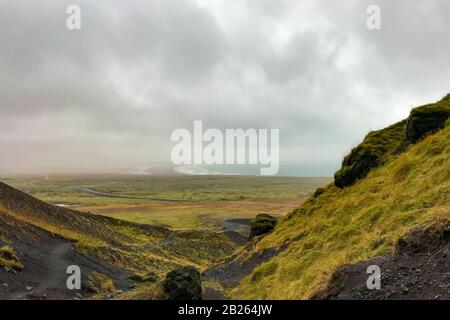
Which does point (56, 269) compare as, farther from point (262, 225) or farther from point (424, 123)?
point (424, 123)

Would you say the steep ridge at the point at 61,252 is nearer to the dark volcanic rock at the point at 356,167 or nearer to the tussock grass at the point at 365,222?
the tussock grass at the point at 365,222

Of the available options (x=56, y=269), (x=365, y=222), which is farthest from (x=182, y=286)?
(x=56, y=269)

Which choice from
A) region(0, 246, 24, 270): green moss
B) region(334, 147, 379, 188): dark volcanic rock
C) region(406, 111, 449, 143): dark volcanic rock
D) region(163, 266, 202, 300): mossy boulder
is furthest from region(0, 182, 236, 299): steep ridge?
region(406, 111, 449, 143): dark volcanic rock

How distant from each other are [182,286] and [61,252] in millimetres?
20648

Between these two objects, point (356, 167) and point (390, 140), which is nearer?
point (356, 167)

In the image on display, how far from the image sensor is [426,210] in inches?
696

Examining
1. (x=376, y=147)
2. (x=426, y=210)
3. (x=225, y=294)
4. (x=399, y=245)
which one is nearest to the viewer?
(x=399, y=245)

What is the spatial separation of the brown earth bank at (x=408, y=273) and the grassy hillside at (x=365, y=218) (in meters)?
0.76

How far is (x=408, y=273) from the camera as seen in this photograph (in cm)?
1375

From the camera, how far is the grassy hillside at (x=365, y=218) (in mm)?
17781
